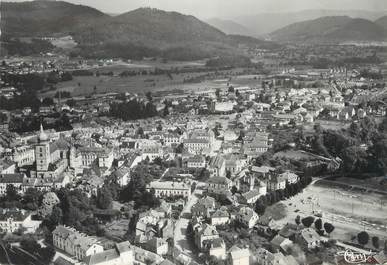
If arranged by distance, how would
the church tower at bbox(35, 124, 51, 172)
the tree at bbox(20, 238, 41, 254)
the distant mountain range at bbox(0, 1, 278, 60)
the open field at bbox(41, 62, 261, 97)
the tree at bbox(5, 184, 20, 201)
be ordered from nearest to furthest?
the tree at bbox(20, 238, 41, 254)
the tree at bbox(5, 184, 20, 201)
the church tower at bbox(35, 124, 51, 172)
the distant mountain range at bbox(0, 1, 278, 60)
the open field at bbox(41, 62, 261, 97)

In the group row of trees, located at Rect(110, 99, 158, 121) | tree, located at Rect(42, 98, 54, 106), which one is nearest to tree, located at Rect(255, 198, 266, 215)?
row of trees, located at Rect(110, 99, 158, 121)

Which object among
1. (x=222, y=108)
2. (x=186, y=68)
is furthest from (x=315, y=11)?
(x=222, y=108)

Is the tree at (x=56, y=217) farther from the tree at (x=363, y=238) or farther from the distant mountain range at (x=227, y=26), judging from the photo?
the tree at (x=363, y=238)

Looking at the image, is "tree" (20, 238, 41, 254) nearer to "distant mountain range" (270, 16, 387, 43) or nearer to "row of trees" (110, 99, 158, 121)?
"distant mountain range" (270, 16, 387, 43)

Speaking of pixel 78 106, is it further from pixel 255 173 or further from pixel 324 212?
pixel 324 212

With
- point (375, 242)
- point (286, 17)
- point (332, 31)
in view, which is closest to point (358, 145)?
point (332, 31)

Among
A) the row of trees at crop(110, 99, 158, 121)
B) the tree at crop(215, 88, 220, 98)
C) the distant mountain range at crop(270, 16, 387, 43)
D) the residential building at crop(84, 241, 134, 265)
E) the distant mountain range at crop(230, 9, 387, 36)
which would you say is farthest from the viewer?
the tree at crop(215, 88, 220, 98)

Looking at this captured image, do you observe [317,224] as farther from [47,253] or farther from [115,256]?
[47,253]
